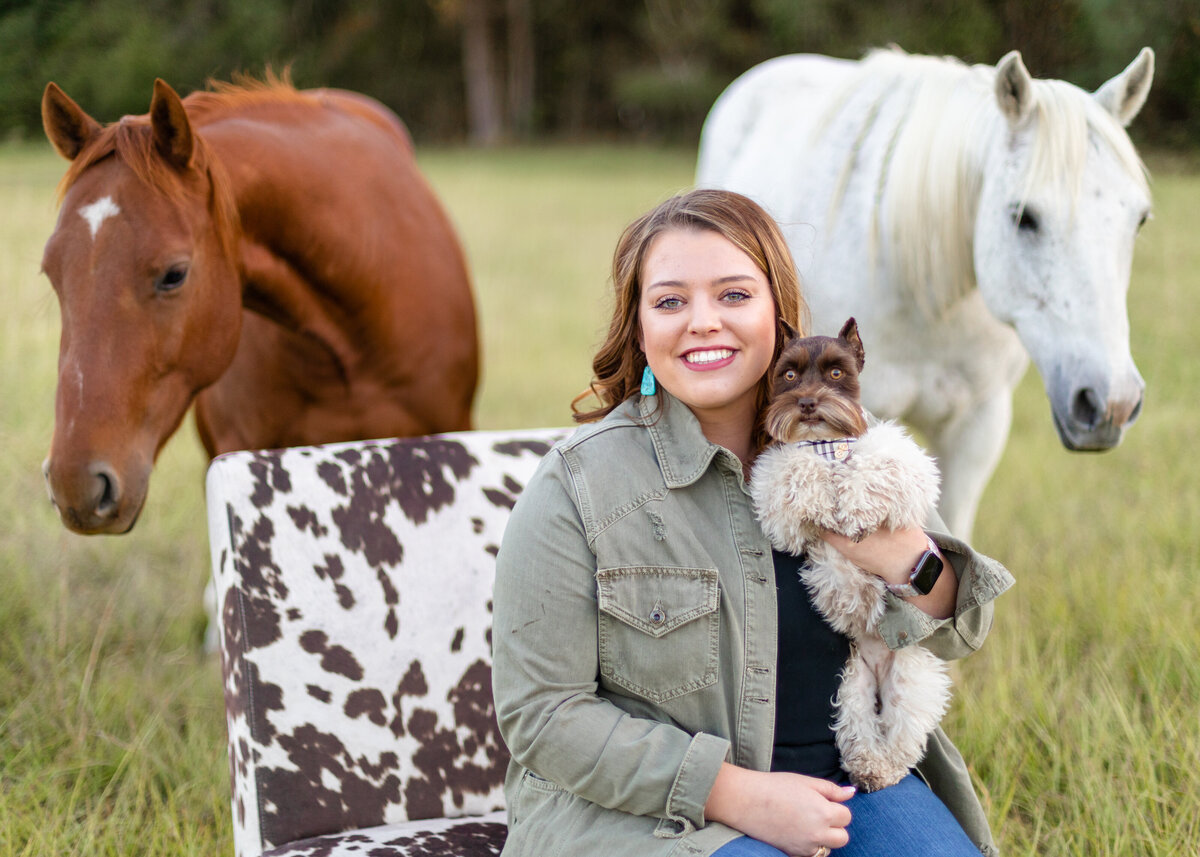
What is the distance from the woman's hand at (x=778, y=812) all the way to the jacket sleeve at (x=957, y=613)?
29cm

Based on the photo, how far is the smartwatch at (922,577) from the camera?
150 cm

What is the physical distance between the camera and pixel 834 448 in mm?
1476

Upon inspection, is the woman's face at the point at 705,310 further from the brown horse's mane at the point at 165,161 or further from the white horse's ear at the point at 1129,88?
the white horse's ear at the point at 1129,88

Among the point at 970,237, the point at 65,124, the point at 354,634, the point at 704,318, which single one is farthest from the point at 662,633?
the point at 65,124

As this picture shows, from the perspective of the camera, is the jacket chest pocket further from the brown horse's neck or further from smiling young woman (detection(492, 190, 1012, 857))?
the brown horse's neck

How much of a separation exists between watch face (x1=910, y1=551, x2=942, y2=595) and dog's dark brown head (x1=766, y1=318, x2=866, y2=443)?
0.78ft

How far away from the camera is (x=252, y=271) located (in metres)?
2.60

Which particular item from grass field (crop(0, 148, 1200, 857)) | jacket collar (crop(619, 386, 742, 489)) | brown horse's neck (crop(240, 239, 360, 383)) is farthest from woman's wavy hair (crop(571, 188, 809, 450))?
brown horse's neck (crop(240, 239, 360, 383))

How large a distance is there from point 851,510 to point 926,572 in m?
0.19

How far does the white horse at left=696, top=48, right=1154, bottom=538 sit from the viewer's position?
2.29 m

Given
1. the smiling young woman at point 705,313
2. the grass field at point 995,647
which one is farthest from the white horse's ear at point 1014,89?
the smiling young woman at point 705,313

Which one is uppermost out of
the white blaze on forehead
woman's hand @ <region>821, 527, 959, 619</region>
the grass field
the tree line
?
the tree line

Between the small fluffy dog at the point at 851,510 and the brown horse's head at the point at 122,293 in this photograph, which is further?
the brown horse's head at the point at 122,293

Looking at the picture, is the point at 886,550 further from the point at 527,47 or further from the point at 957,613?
the point at 527,47
